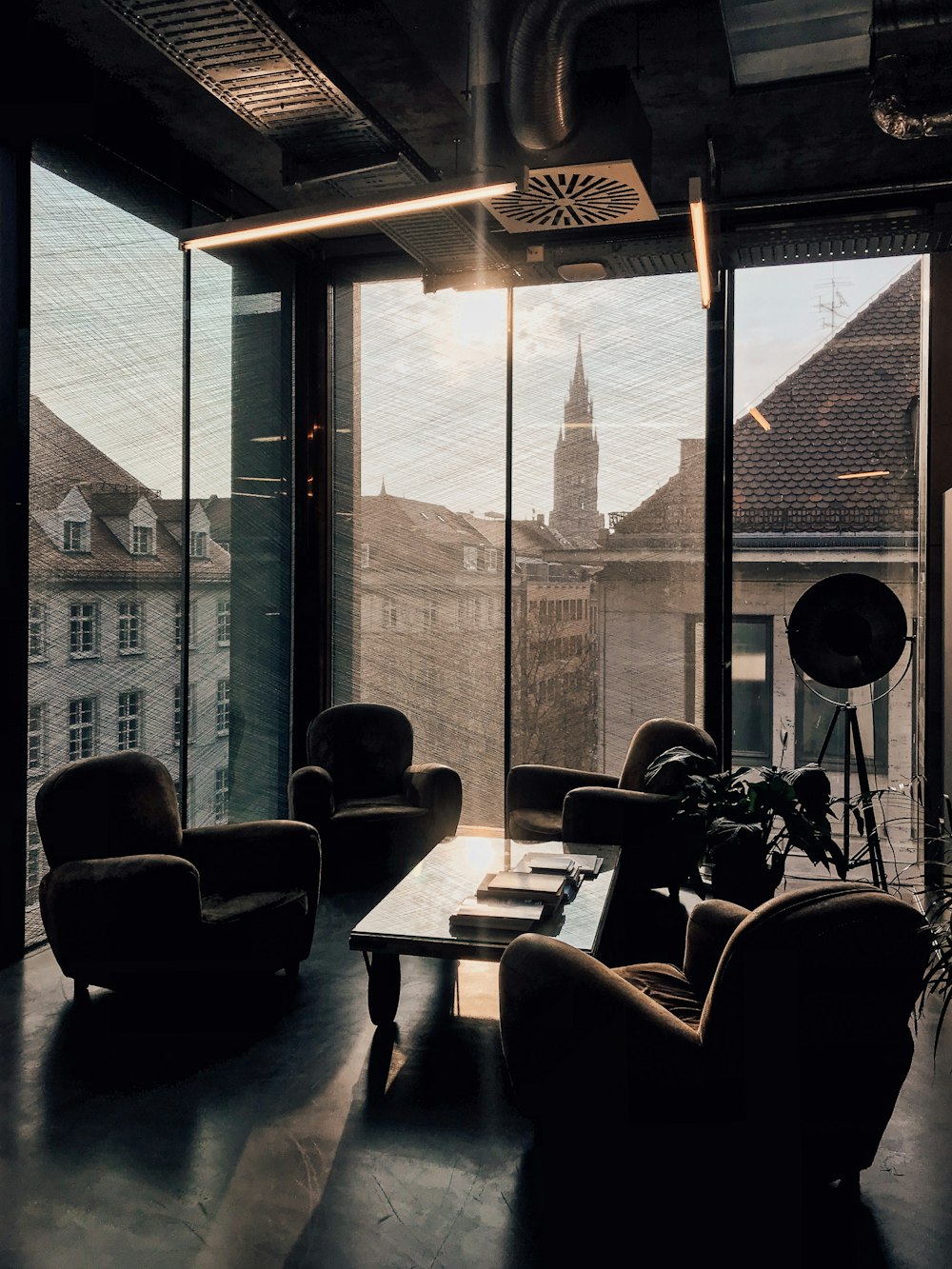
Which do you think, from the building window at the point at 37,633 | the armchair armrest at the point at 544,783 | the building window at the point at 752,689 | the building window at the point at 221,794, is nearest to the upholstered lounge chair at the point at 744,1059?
the building window at the point at 37,633

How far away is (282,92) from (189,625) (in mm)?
2642

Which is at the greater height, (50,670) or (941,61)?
(941,61)

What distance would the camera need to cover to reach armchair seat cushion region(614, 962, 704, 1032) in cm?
268

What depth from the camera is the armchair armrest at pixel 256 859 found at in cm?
393

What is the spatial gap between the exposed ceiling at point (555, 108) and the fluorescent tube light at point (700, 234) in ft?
0.82

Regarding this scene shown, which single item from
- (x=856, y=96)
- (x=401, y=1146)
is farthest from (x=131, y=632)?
(x=856, y=96)

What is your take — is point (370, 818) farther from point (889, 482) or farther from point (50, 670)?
point (889, 482)

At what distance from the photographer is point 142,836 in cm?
380

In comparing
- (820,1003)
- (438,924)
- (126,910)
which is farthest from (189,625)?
(820,1003)

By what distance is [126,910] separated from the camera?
3412mm

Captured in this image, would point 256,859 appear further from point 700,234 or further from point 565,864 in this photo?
point 700,234

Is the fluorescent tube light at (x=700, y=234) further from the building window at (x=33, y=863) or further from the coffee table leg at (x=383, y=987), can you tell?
the building window at (x=33, y=863)

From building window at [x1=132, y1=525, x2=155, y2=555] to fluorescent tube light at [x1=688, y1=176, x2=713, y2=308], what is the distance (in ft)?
8.93

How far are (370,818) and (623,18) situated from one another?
3561 mm
